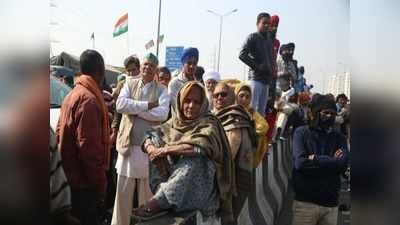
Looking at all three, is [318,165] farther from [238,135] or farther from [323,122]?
[238,135]

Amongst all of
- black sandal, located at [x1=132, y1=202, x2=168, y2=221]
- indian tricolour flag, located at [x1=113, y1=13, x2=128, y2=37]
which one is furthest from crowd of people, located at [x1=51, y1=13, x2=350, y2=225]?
indian tricolour flag, located at [x1=113, y1=13, x2=128, y2=37]

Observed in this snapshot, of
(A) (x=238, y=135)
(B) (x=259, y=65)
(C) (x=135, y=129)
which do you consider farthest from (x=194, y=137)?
(B) (x=259, y=65)

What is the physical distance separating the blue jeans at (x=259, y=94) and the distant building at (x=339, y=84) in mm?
1272

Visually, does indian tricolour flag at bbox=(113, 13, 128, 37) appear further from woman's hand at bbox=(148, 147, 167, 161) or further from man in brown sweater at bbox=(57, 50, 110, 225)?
woman's hand at bbox=(148, 147, 167, 161)

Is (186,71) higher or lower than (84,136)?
higher

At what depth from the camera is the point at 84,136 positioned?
2641 mm

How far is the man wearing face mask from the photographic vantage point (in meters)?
2.79

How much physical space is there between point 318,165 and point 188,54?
Result: 3.37 ft

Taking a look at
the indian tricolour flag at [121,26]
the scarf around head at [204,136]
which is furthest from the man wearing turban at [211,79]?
the indian tricolour flag at [121,26]
